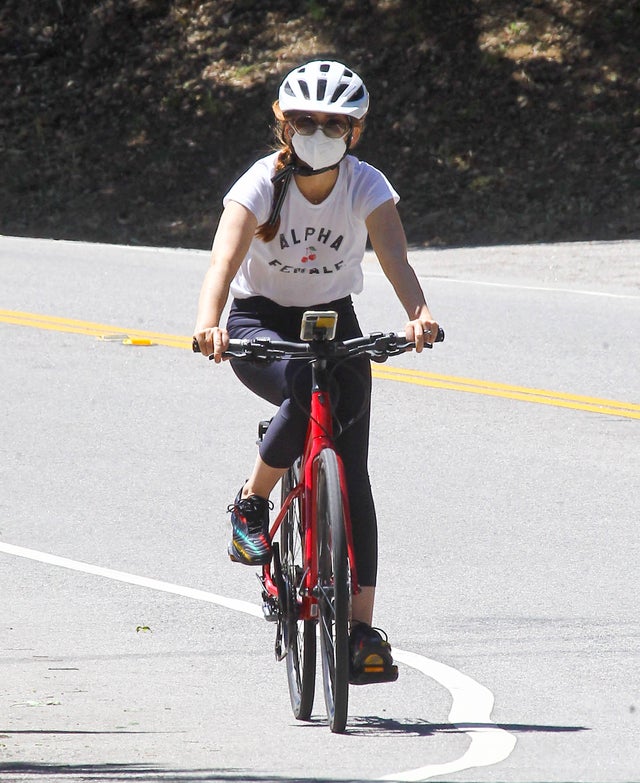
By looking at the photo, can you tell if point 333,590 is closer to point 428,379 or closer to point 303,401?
point 303,401

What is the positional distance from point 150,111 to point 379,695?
65.6 ft

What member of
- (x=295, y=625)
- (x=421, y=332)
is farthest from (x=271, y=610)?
(x=421, y=332)

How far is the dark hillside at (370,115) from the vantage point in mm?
20844

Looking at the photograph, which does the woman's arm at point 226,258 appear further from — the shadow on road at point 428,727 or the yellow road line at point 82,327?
the yellow road line at point 82,327

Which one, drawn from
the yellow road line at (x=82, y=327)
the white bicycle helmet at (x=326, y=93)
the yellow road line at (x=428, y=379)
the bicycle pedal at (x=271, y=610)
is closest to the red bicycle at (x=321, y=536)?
the bicycle pedal at (x=271, y=610)

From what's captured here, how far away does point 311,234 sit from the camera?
199 inches

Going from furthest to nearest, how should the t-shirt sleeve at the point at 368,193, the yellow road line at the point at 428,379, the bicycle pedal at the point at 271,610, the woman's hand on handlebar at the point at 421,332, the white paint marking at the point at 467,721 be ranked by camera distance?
the yellow road line at the point at 428,379
the bicycle pedal at the point at 271,610
the t-shirt sleeve at the point at 368,193
the woman's hand on handlebar at the point at 421,332
the white paint marking at the point at 467,721

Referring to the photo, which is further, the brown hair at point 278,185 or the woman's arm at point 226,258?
the brown hair at point 278,185

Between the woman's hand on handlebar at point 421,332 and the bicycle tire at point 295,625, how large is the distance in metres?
0.70

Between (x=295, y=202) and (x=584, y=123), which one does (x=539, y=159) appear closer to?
(x=584, y=123)

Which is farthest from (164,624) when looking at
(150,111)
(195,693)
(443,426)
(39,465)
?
(150,111)

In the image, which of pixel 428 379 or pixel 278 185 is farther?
pixel 428 379

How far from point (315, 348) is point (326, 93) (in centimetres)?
80

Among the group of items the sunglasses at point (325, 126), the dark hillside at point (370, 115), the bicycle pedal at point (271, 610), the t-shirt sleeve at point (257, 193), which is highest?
the dark hillside at point (370, 115)
